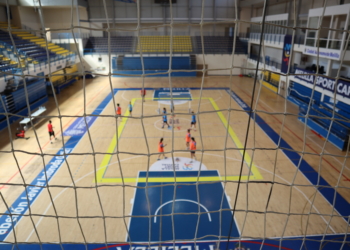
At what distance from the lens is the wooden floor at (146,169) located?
14.0 ft

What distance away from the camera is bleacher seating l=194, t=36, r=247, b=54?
58.5 feet

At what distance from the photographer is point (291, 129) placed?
858 centimetres

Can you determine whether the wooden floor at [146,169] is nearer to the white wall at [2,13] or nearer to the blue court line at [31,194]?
the blue court line at [31,194]

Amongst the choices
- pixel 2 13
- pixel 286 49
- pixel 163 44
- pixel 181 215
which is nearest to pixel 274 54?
pixel 286 49

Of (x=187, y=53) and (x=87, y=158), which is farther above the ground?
(x=187, y=53)

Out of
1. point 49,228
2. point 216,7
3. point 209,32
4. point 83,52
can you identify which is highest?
point 216,7

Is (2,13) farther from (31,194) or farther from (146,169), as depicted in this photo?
(146,169)

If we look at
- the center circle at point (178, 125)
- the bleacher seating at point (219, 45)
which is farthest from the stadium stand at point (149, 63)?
the center circle at point (178, 125)

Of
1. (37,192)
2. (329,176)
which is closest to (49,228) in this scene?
(37,192)

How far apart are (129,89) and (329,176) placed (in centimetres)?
1044

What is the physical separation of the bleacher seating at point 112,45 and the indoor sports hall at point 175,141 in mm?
119

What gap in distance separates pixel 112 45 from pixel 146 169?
14.0m

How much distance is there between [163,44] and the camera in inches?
720

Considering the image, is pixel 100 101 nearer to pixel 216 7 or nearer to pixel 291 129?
pixel 291 129
